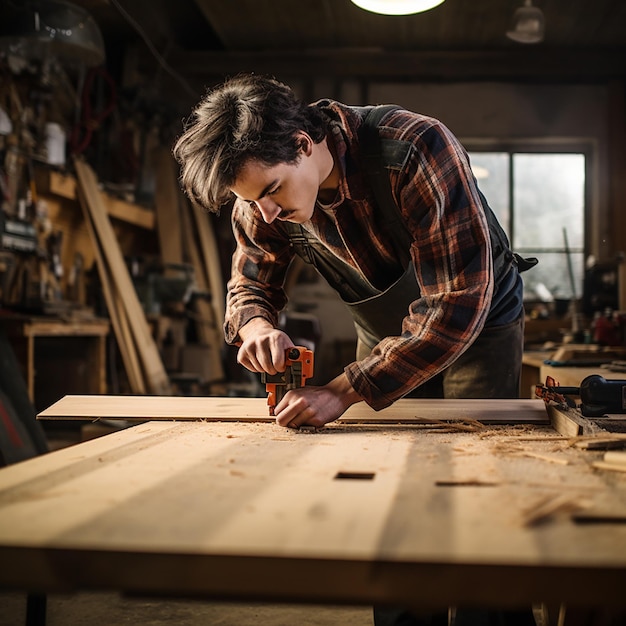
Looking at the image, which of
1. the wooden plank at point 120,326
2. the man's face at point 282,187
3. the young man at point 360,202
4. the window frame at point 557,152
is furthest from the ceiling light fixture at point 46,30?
the window frame at point 557,152

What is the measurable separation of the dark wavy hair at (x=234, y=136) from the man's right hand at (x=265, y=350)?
33 centimetres

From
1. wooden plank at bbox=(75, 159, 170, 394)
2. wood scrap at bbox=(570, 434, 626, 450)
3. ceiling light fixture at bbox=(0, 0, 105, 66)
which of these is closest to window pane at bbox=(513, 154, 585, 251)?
wooden plank at bbox=(75, 159, 170, 394)

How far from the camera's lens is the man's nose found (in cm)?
170

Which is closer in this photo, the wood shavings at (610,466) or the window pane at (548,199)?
the wood shavings at (610,466)

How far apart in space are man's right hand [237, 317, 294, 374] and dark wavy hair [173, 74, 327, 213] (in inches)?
13.1

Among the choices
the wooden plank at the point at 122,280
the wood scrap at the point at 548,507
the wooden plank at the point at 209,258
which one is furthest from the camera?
the wooden plank at the point at 209,258

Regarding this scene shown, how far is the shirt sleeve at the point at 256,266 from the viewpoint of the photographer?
214 centimetres

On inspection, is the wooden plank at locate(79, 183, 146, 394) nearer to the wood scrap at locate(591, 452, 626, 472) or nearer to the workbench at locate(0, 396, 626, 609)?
the workbench at locate(0, 396, 626, 609)

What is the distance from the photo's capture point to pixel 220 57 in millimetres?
6941

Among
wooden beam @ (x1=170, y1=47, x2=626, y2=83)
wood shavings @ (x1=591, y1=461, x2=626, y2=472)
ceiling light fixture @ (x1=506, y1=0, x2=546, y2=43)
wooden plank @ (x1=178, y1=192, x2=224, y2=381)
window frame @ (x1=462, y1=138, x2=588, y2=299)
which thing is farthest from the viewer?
window frame @ (x1=462, y1=138, x2=588, y2=299)

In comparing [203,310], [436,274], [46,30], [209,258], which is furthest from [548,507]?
[209,258]

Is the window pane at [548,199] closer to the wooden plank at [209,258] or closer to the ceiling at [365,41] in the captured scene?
the ceiling at [365,41]

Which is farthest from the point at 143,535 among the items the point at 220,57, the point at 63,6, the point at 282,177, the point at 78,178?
the point at 220,57

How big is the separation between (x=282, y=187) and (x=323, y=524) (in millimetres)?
973
